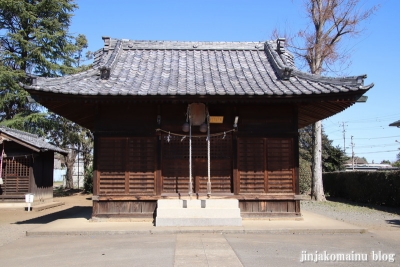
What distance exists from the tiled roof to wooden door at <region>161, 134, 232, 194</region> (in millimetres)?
1609

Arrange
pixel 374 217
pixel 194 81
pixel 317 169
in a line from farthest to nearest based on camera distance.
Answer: pixel 317 169 → pixel 374 217 → pixel 194 81

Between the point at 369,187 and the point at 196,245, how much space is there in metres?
14.9

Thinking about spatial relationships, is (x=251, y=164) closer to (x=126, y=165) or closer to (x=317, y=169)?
(x=126, y=165)

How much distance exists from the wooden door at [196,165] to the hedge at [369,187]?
1047cm

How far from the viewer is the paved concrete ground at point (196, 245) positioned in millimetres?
6395

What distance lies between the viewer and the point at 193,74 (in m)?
10.8

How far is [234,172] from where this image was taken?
10188 mm

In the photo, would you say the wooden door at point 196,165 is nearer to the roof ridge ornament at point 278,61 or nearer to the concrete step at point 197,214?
the concrete step at point 197,214

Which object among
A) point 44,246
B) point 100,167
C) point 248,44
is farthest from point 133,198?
point 248,44

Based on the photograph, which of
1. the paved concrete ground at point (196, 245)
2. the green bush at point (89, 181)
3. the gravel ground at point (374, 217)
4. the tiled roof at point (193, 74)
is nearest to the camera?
the paved concrete ground at point (196, 245)

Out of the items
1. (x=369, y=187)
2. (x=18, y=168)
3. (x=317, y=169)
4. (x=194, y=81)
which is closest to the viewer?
(x=194, y=81)

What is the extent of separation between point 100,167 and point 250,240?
15.5 feet

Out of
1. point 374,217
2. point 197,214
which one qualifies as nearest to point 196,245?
point 197,214

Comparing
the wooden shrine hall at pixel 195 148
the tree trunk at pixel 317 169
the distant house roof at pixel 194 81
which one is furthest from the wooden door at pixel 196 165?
the tree trunk at pixel 317 169
